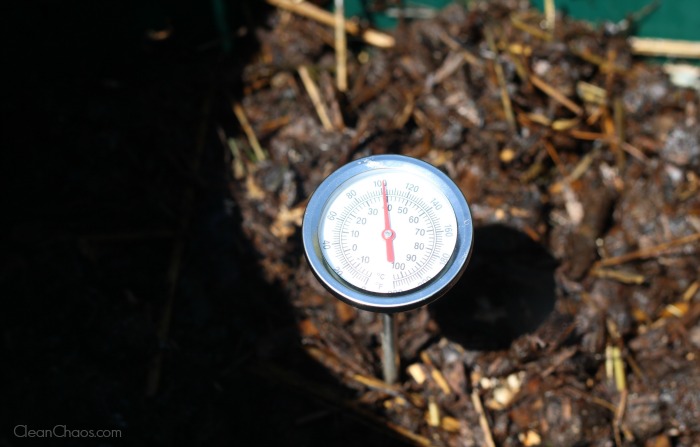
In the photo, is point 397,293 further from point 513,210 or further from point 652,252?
point 652,252

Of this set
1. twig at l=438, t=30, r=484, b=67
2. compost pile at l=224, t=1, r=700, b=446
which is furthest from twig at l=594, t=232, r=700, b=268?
twig at l=438, t=30, r=484, b=67

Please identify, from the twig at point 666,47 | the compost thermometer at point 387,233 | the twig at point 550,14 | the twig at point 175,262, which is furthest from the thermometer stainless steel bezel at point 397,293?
the twig at point 666,47

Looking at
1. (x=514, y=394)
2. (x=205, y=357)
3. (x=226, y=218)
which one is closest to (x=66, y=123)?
(x=226, y=218)

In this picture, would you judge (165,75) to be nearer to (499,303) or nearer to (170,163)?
(170,163)

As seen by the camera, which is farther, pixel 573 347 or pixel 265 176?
pixel 265 176

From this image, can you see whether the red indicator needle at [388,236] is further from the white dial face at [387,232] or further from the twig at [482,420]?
the twig at [482,420]

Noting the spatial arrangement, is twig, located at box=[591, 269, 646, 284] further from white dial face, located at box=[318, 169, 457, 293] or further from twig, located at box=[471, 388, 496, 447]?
white dial face, located at box=[318, 169, 457, 293]
